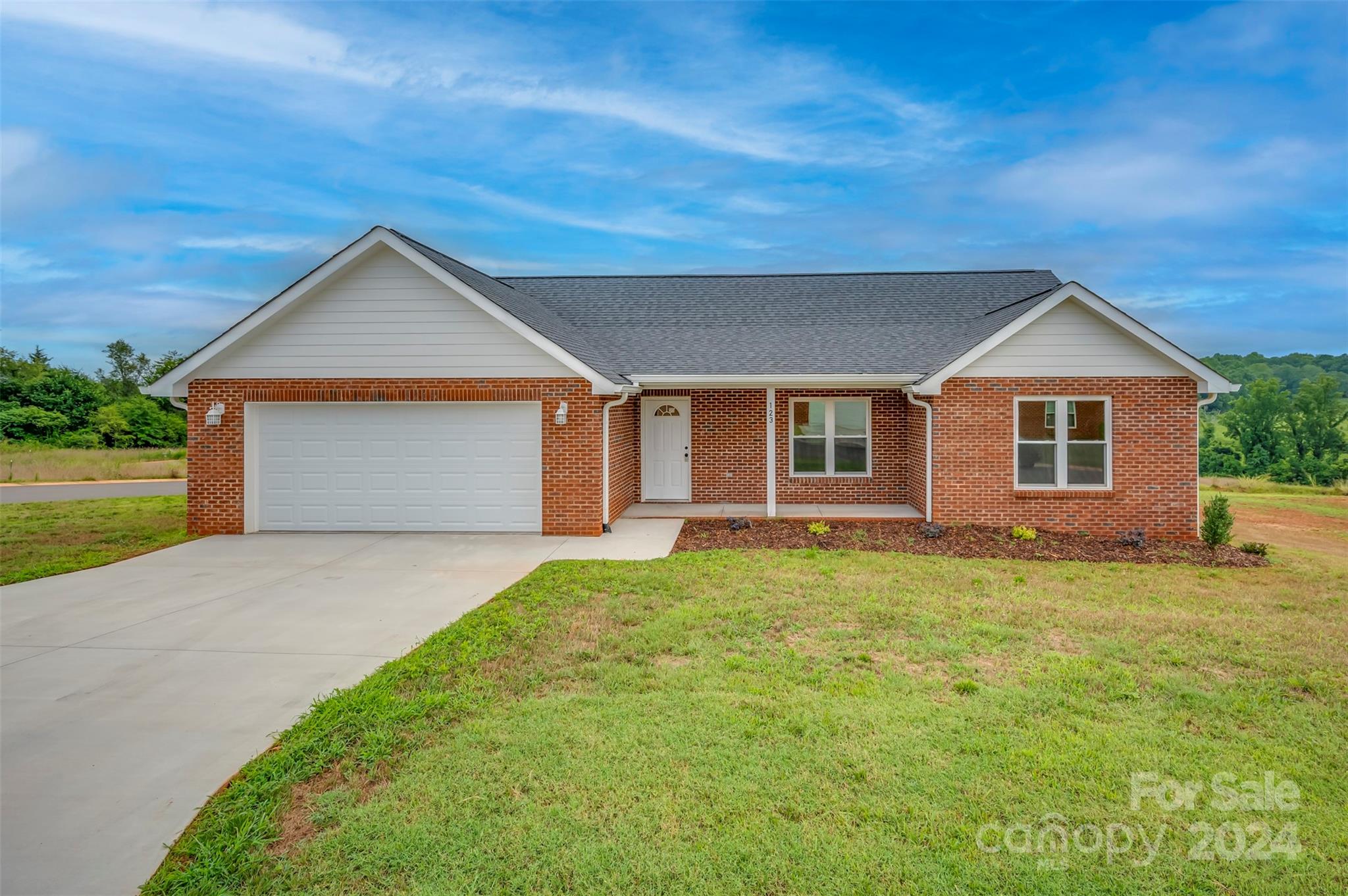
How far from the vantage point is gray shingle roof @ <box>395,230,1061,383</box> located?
13844mm

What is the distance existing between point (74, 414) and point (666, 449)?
119 ft

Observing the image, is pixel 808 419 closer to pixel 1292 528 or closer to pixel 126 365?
pixel 1292 528

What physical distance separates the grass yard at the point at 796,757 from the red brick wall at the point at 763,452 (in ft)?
25.7

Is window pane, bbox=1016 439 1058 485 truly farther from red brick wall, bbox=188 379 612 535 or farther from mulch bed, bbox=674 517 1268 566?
red brick wall, bbox=188 379 612 535

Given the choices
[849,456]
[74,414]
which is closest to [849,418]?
[849,456]

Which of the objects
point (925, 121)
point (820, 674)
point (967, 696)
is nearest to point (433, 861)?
point (820, 674)

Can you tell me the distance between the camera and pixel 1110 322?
12.2 metres

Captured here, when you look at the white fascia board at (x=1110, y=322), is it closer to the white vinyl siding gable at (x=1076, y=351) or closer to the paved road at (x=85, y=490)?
the white vinyl siding gable at (x=1076, y=351)

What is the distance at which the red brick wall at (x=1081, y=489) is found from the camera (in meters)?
12.4

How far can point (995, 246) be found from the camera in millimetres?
33094

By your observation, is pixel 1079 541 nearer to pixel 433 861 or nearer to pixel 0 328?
pixel 433 861

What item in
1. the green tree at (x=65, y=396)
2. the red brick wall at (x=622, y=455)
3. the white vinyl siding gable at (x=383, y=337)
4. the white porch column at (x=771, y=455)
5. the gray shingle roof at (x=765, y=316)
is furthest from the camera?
the green tree at (x=65, y=396)

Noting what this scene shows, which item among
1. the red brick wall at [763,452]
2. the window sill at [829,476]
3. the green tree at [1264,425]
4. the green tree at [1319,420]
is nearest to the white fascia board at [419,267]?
the red brick wall at [763,452]

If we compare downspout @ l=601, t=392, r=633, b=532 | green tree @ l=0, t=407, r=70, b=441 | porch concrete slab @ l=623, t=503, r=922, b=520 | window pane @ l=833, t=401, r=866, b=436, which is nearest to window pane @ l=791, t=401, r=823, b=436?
window pane @ l=833, t=401, r=866, b=436
